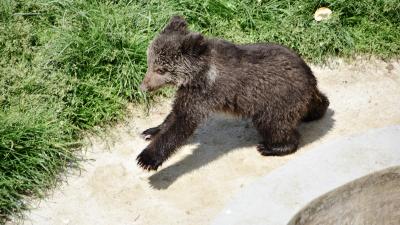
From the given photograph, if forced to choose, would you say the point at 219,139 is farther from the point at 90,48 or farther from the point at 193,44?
the point at 90,48

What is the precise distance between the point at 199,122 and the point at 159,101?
3.56ft

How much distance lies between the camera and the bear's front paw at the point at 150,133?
5559 mm

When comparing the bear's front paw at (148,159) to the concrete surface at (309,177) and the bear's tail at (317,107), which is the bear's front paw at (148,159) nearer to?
the concrete surface at (309,177)

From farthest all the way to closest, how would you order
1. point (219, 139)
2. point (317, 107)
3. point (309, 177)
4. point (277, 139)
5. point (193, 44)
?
point (219, 139)
point (317, 107)
point (277, 139)
point (193, 44)
point (309, 177)

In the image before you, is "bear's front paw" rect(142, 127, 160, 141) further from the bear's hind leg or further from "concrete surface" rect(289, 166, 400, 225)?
"concrete surface" rect(289, 166, 400, 225)

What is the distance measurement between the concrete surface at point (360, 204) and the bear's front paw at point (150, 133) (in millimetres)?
1986

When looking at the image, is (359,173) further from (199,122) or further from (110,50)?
(110,50)

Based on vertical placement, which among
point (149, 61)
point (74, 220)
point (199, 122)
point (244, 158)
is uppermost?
point (149, 61)

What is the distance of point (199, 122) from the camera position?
5.05 m

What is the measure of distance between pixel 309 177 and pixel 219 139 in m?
1.61

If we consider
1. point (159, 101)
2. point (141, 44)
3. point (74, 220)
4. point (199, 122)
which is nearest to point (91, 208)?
point (74, 220)

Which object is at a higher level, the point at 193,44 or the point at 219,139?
the point at 193,44

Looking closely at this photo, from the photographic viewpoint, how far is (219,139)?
5.64m

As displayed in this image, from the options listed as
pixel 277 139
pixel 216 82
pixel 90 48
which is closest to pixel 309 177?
pixel 277 139
